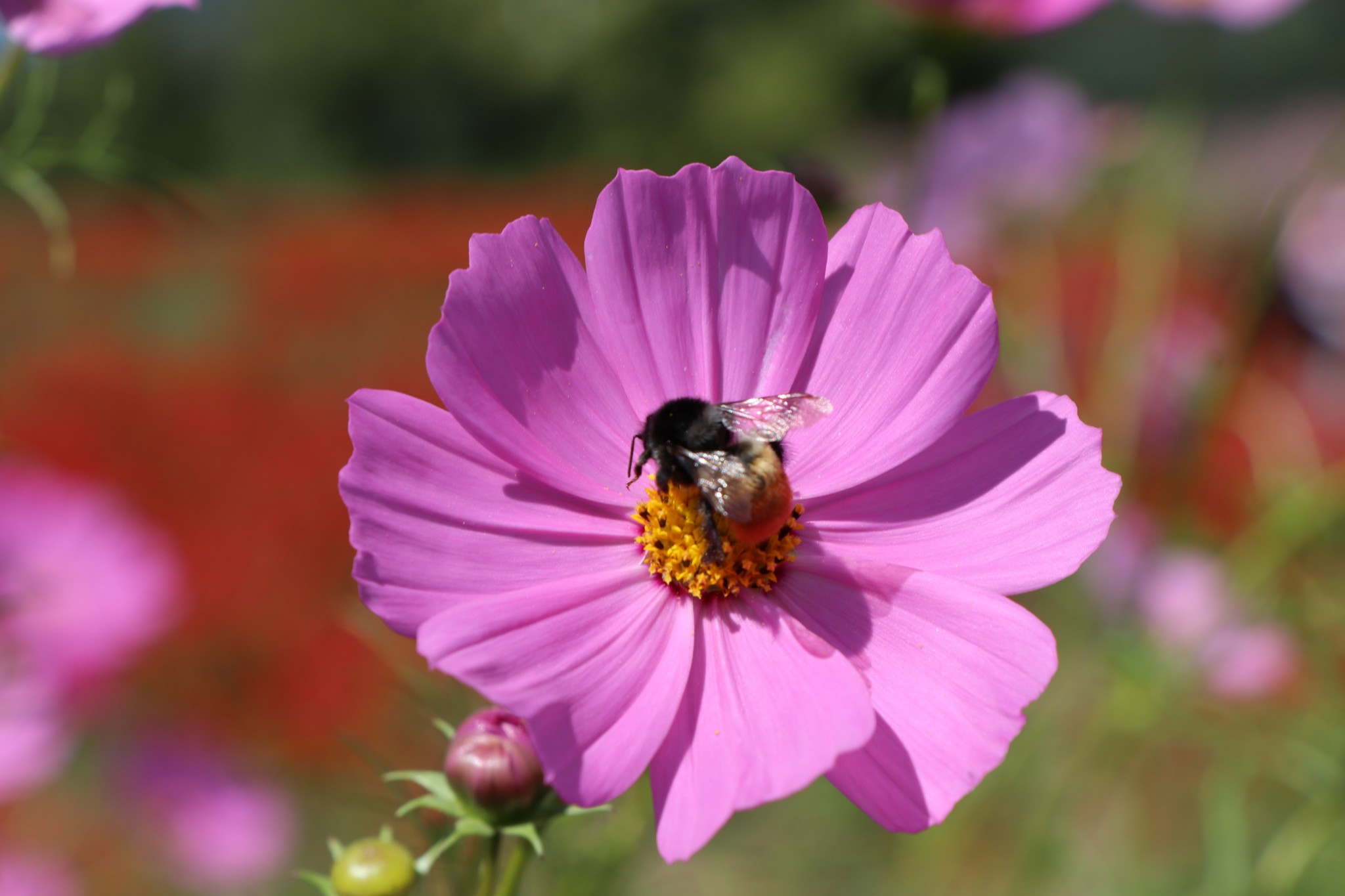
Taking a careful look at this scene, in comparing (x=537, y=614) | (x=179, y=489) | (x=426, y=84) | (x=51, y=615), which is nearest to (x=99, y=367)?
(x=179, y=489)

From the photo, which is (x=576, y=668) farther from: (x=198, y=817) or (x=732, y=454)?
(x=198, y=817)

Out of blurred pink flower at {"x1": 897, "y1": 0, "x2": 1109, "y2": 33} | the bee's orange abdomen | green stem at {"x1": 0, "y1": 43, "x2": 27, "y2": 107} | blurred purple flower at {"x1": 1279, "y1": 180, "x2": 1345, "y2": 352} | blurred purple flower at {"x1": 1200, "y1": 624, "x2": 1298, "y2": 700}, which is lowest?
blurred purple flower at {"x1": 1279, "y1": 180, "x2": 1345, "y2": 352}

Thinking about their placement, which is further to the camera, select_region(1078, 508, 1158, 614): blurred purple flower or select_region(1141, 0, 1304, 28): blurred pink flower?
select_region(1078, 508, 1158, 614): blurred purple flower

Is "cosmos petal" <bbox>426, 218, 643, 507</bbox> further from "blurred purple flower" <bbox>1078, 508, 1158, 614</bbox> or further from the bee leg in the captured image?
"blurred purple flower" <bbox>1078, 508, 1158, 614</bbox>

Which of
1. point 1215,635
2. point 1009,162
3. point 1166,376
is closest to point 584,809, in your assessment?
point 1215,635

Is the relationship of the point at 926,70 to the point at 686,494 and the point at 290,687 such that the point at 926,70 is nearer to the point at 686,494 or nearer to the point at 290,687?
the point at 686,494

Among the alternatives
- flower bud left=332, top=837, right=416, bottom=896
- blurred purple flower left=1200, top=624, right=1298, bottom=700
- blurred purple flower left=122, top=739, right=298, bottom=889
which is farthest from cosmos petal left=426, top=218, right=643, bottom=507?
blurred purple flower left=122, top=739, right=298, bottom=889
